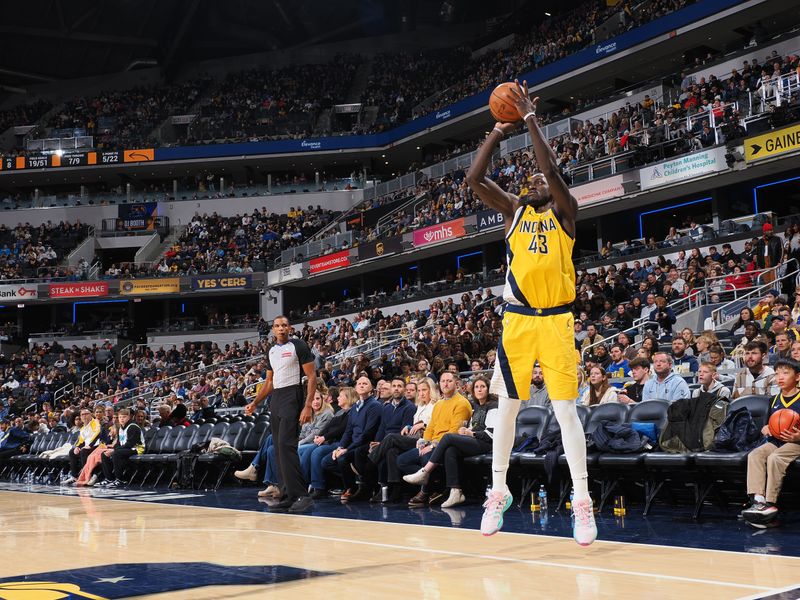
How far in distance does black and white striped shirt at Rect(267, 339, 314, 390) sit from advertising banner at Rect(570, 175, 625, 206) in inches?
591

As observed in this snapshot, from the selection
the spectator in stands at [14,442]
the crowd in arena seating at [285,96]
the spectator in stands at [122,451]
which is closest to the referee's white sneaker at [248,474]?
the spectator in stands at [122,451]

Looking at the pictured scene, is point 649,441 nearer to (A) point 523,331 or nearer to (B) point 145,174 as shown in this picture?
(A) point 523,331

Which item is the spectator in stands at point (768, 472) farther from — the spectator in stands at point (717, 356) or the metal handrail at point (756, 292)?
the metal handrail at point (756, 292)

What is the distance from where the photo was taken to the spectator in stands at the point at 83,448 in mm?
13875

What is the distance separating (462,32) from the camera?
43.0 metres

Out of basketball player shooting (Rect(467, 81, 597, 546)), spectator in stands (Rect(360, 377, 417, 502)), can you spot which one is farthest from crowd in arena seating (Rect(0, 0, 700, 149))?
basketball player shooting (Rect(467, 81, 597, 546))

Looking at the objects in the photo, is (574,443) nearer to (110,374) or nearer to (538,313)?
(538,313)

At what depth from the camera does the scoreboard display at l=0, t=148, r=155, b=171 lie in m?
38.4

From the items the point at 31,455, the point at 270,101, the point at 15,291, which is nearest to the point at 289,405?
the point at 31,455

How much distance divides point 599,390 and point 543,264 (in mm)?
4085

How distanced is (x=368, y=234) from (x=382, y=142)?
8809 mm

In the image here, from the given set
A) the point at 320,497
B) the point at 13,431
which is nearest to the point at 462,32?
the point at 13,431

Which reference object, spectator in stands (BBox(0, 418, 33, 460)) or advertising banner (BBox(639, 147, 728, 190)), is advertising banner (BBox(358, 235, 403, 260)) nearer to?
advertising banner (BBox(639, 147, 728, 190))

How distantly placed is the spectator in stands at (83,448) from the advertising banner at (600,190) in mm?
13540
